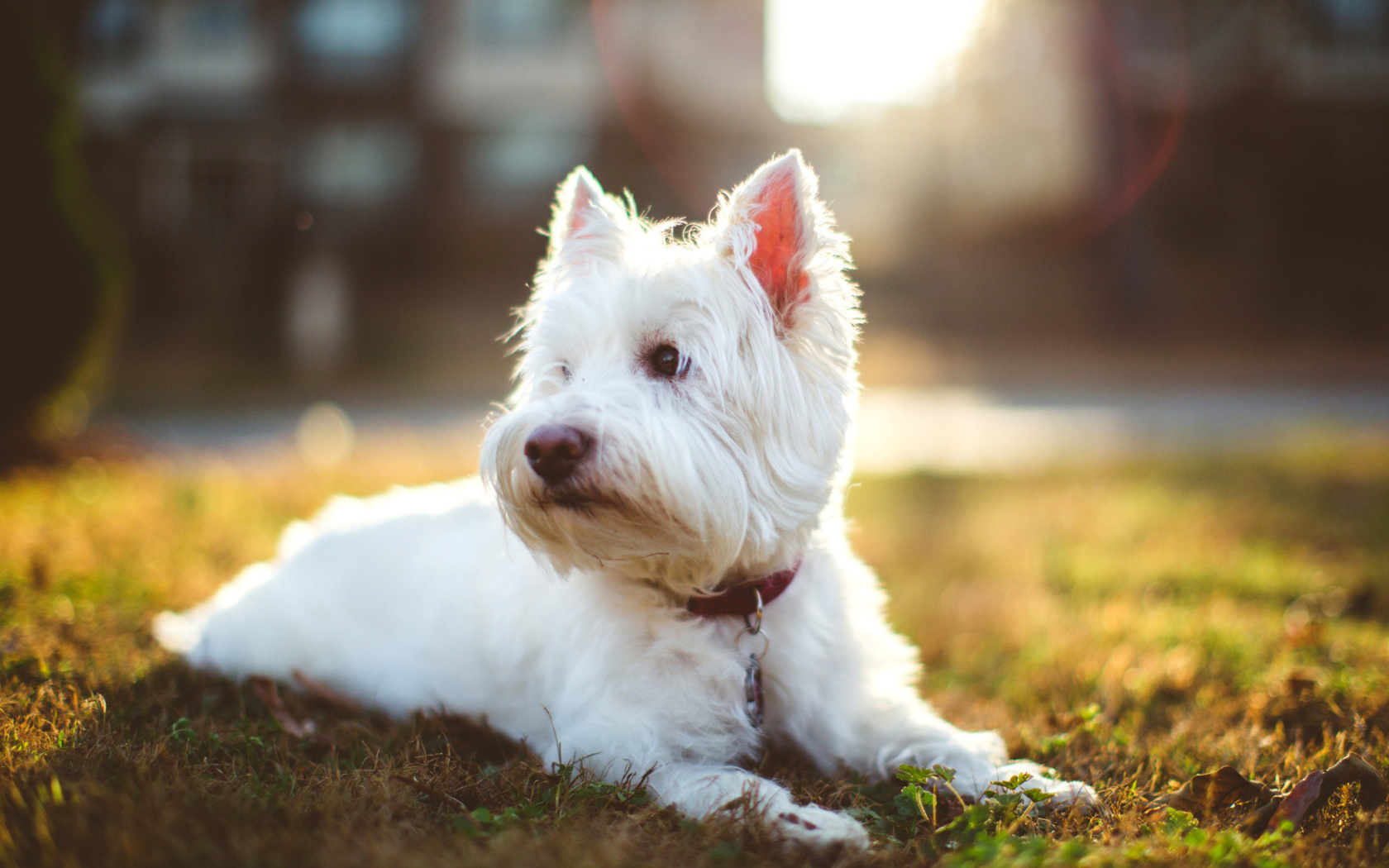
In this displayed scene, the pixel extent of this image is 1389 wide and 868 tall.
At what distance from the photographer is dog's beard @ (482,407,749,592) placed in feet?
7.05

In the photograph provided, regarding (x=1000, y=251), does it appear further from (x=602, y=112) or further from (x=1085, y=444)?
(x=1085, y=444)

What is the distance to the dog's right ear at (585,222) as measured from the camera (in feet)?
8.73

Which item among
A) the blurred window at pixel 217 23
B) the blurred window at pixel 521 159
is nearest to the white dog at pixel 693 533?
the blurred window at pixel 521 159

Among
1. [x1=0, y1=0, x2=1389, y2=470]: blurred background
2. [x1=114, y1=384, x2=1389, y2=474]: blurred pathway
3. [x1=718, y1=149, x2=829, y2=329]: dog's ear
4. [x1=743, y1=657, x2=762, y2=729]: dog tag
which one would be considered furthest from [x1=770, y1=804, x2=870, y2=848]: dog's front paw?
[x1=0, y1=0, x2=1389, y2=470]: blurred background

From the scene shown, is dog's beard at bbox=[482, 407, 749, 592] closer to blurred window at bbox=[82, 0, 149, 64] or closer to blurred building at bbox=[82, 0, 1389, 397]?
blurred building at bbox=[82, 0, 1389, 397]

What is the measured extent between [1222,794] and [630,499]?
1.75 meters

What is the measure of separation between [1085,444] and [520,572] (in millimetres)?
7781

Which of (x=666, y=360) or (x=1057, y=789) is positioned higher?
(x=666, y=360)

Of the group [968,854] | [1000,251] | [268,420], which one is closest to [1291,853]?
[968,854]

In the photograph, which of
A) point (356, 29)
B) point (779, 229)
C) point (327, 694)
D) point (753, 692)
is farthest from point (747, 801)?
point (356, 29)

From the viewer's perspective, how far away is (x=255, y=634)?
10.4 feet

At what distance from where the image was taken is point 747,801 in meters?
2.09

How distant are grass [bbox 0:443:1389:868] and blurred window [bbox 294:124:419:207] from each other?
18155 millimetres

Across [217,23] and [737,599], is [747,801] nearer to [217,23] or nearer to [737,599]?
[737,599]
